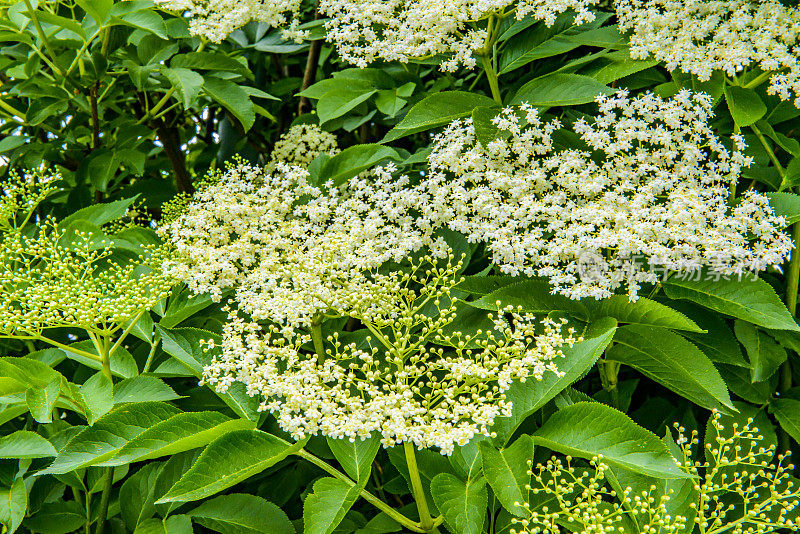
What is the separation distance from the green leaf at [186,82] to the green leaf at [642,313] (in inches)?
54.8

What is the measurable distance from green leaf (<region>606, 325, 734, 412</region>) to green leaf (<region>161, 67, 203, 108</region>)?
1.48 meters

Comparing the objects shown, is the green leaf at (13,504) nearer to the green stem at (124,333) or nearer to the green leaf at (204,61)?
the green stem at (124,333)

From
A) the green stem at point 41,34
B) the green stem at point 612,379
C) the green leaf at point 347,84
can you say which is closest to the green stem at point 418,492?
the green stem at point 612,379

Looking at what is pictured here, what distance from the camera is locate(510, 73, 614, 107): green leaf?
1959 mm

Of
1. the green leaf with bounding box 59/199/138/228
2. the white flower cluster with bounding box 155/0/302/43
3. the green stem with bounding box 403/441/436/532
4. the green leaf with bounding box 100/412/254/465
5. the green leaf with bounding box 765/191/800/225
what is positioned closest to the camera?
the green leaf with bounding box 100/412/254/465

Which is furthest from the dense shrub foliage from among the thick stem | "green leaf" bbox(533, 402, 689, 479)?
the thick stem

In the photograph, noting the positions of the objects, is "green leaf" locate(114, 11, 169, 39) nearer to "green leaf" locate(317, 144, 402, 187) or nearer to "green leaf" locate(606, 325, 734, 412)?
"green leaf" locate(317, 144, 402, 187)

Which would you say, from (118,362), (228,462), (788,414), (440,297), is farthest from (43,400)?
(788,414)

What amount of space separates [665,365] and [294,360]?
944mm

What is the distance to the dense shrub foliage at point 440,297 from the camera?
157 centimetres

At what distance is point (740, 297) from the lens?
1.77 m

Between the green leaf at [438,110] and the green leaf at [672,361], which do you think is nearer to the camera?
the green leaf at [672,361]

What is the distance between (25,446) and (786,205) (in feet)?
6.91

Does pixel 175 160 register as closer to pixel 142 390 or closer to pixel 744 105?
pixel 142 390
